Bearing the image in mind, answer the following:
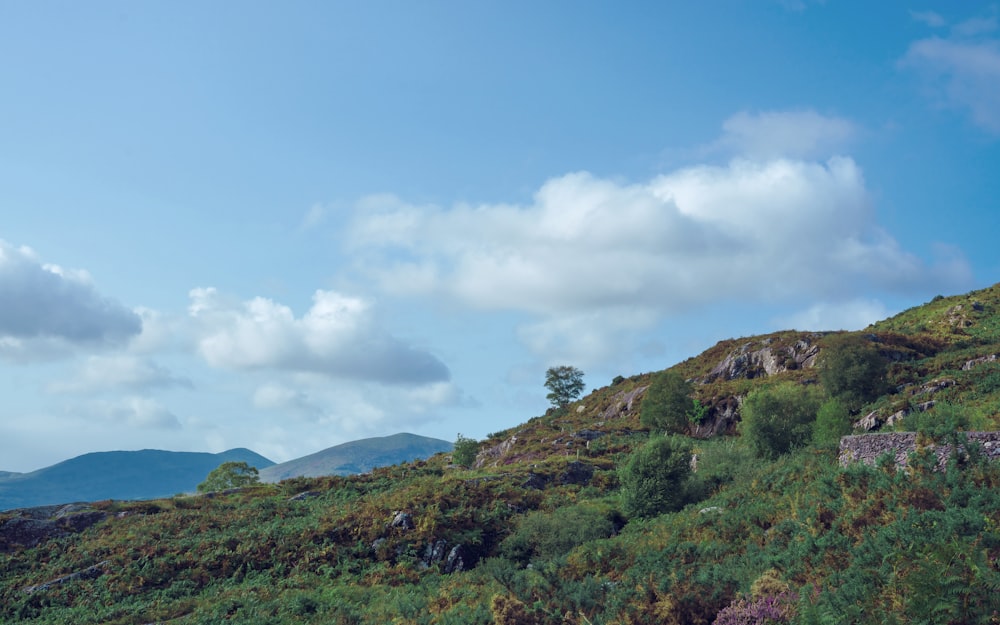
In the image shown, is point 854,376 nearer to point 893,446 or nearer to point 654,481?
point 654,481

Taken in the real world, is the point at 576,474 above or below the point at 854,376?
below

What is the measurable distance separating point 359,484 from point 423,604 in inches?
1234

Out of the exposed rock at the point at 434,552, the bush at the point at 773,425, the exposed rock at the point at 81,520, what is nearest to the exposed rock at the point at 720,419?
the bush at the point at 773,425

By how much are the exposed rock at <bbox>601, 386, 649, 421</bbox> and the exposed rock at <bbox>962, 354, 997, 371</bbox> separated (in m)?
36.2

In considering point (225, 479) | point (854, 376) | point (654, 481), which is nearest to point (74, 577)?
point (654, 481)

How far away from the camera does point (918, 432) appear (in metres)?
22.8

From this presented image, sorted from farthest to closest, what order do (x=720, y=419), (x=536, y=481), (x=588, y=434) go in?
(x=588, y=434)
(x=720, y=419)
(x=536, y=481)

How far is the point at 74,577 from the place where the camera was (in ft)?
108

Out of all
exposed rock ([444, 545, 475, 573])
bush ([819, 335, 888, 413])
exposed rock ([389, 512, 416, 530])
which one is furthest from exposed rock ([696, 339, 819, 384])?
exposed rock ([444, 545, 475, 573])

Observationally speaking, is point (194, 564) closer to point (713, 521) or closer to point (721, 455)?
point (713, 521)

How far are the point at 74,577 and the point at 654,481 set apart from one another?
29837mm

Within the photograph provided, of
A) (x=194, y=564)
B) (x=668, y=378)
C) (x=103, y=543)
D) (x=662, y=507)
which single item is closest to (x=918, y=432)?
(x=662, y=507)

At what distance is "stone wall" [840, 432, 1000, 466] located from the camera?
69.3 ft

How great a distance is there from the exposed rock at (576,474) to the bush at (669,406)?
2065 cm
